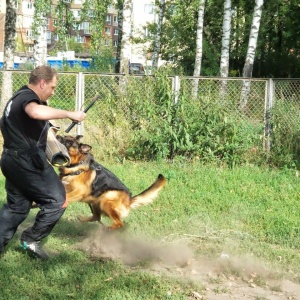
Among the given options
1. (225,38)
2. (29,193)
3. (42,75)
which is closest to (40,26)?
(225,38)

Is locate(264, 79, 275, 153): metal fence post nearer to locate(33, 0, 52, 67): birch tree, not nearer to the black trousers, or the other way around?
the black trousers

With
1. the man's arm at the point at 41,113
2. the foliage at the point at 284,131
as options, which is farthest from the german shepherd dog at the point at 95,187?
the foliage at the point at 284,131

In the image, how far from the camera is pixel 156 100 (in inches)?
420

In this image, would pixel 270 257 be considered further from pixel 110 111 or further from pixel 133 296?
pixel 110 111

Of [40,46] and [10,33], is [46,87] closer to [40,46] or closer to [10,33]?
[10,33]

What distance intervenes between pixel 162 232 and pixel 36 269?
196 centimetres

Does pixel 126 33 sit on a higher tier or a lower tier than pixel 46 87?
higher

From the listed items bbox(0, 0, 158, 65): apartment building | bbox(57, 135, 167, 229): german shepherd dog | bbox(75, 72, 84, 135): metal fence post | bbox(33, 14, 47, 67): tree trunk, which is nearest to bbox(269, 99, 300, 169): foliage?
bbox(0, 0, 158, 65): apartment building

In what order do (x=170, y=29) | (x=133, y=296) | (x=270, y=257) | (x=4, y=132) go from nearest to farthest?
(x=133, y=296), (x=4, y=132), (x=270, y=257), (x=170, y=29)

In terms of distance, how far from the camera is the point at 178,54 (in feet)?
111

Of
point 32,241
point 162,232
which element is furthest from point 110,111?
point 32,241

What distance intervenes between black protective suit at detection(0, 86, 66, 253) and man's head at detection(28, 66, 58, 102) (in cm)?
9

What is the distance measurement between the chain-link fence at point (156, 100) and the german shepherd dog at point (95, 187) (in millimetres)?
4070

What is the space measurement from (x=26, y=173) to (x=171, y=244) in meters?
2.07
